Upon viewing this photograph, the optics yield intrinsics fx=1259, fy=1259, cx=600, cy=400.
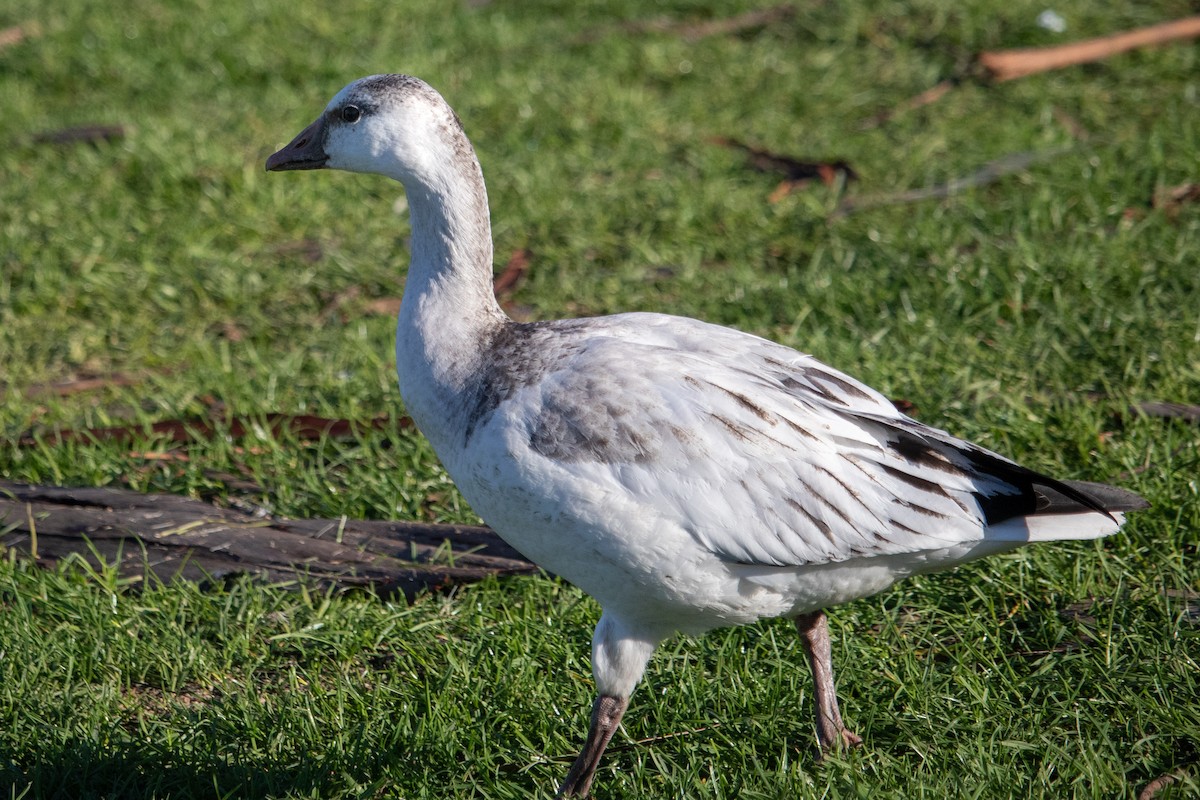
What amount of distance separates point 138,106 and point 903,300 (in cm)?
528

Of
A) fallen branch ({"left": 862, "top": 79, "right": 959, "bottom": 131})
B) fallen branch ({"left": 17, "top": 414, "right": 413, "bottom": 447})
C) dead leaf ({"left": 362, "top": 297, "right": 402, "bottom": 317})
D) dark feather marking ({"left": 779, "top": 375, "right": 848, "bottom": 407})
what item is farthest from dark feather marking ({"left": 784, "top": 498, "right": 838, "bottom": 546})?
fallen branch ({"left": 862, "top": 79, "right": 959, "bottom": 131})

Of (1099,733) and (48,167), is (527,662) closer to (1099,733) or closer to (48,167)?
(1099,733)

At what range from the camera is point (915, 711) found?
3408 millimetres

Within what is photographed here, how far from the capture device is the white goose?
9.97ft

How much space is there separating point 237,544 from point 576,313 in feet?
7.33

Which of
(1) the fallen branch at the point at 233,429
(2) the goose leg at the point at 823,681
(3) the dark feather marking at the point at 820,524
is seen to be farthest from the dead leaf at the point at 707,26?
(3) the dark feather marking at the point at 820,524

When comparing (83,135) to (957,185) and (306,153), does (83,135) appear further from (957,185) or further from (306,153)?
(957,185)

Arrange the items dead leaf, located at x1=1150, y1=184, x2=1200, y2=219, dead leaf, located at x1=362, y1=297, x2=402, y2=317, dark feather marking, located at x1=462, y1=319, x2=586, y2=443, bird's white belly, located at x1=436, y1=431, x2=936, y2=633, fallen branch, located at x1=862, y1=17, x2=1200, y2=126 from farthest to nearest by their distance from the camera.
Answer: fallen branch, located at x1=862, y1=17, x2=1200, y2=126 → dead leaf, located at x1=362, y1=297, x2=402, y2=317 → dead leaf, located at x1=1150, y1=184, x2=1200, y2=219 → dark feather marking, located at x1=462, y1=319, x2=586, y2=443 → bird's white belly, located at x1=436, y1=431, x2=936, y2=633

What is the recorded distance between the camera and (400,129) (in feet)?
11.2

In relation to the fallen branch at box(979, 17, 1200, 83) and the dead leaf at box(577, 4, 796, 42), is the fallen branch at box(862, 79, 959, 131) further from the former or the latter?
the dead leaf at box(577, 4, 796, 42)

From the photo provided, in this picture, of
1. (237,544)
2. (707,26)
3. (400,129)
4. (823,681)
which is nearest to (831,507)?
(823,681)

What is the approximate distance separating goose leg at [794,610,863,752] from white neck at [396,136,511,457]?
1.10m

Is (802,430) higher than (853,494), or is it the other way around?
(802,430)

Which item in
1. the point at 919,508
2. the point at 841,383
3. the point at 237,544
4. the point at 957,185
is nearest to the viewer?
the point at 919,508
